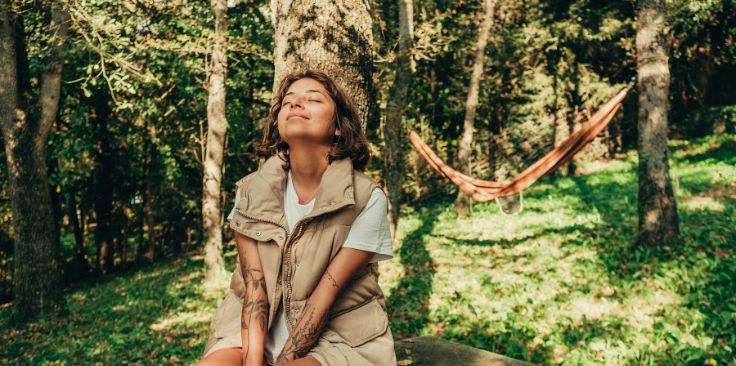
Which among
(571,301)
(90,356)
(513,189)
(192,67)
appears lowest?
(90,356)

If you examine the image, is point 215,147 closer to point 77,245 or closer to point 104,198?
point 104,198

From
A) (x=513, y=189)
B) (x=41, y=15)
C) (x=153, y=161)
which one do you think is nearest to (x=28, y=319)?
(x=41, y=15)

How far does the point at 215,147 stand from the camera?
7.48m

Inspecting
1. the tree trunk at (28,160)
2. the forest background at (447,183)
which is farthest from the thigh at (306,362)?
the tree trunk at (28,160)

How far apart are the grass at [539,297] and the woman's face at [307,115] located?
105 inches

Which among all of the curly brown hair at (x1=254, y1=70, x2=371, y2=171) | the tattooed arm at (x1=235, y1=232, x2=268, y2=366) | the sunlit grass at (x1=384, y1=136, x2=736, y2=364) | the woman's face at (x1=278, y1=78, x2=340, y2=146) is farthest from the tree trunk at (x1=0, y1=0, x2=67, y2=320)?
the tattooed arm at (x1=235, y1=232, x2=268, y2=366)

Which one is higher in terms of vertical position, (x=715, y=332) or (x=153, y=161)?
(x=153, y=161)

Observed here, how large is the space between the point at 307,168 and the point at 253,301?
0.57 meters

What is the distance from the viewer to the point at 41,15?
649cm

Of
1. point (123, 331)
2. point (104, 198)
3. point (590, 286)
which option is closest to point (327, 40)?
point (590, 286)

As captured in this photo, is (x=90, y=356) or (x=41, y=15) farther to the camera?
(x=41, y=15)

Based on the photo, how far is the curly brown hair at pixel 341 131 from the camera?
6.15 ft

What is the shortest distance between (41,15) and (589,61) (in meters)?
13.9

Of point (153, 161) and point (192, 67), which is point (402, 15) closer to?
point (192, 67)
